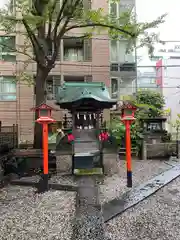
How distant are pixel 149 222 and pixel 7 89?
12.1m

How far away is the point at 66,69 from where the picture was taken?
44.1ft

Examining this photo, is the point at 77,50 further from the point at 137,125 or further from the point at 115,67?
the point at 137,125

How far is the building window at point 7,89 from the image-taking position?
12.9 metres

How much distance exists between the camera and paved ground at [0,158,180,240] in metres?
3.07

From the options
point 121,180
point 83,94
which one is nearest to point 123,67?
point 83,94

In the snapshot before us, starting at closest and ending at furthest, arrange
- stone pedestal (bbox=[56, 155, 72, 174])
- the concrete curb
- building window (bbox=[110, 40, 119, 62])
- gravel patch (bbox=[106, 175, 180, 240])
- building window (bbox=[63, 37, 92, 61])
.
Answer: gravel patch (bbox=[106, 175, 180, 240]) → the concrete curb → stone pedestal (bbox=[56, 155, 72, 174]) → building window (bbox=[63, 37, 92, 61]) → building window (bbox=[110, 40, 119, 62])

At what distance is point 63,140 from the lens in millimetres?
6801

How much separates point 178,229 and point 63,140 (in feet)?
14.5

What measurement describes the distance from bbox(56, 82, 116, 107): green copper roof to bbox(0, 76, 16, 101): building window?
22.1ft

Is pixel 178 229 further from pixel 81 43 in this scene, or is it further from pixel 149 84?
pixel 149 84

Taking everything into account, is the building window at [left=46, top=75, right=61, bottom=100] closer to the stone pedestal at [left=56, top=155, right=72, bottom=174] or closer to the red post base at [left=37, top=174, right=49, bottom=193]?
the stone pedestal at [left=56, top=155, right=72, bottom=174]

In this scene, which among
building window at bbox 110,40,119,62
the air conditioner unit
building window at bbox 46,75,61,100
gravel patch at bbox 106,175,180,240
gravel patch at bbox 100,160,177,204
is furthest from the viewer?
building window at bbox 110,40,119,62

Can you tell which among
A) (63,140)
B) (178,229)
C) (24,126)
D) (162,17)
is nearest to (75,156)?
(63,140)

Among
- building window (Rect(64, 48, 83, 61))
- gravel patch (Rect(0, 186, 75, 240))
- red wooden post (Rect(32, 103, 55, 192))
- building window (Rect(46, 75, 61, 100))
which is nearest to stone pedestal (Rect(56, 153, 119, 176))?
red wooden post (Rect(32, 103, 55, 192))
